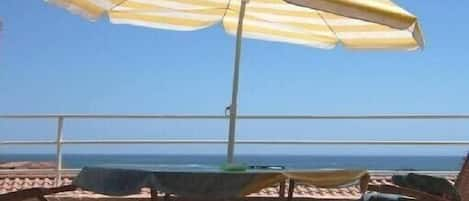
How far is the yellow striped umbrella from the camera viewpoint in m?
5.32

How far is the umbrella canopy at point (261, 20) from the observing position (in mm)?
5316

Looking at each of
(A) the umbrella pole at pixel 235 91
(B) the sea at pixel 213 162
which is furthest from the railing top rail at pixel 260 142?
(A) the umbrella pole at pixel 235 91

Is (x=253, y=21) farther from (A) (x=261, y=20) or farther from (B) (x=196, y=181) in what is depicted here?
(B) (x=196, y=181)

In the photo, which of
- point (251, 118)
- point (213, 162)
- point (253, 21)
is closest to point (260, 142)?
point (251, 118)

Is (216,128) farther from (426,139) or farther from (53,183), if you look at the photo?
(426,139)

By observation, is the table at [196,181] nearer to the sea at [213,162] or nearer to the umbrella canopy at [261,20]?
the sea at [213,162]

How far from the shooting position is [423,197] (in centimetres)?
377

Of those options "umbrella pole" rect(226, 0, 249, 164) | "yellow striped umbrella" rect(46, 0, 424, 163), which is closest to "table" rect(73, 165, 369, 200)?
"yellow striped umbrella" rect(46, 0, 424, 163)

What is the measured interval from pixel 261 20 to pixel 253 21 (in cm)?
9

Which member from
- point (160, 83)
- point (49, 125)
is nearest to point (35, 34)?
point (160, 83)

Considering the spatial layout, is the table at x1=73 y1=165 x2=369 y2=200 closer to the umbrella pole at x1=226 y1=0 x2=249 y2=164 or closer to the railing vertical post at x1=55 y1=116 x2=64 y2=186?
the umbrella pole at x1=226 y1=0 x2=249 y2=164

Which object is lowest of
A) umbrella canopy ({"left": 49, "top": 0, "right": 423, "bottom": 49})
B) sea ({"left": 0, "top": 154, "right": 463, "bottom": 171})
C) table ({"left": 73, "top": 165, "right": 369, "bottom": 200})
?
sea ({"left": 0, "top": 154, "right": 463, "bottom": 171})

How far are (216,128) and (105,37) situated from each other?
21603mm

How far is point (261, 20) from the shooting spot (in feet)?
19.7
